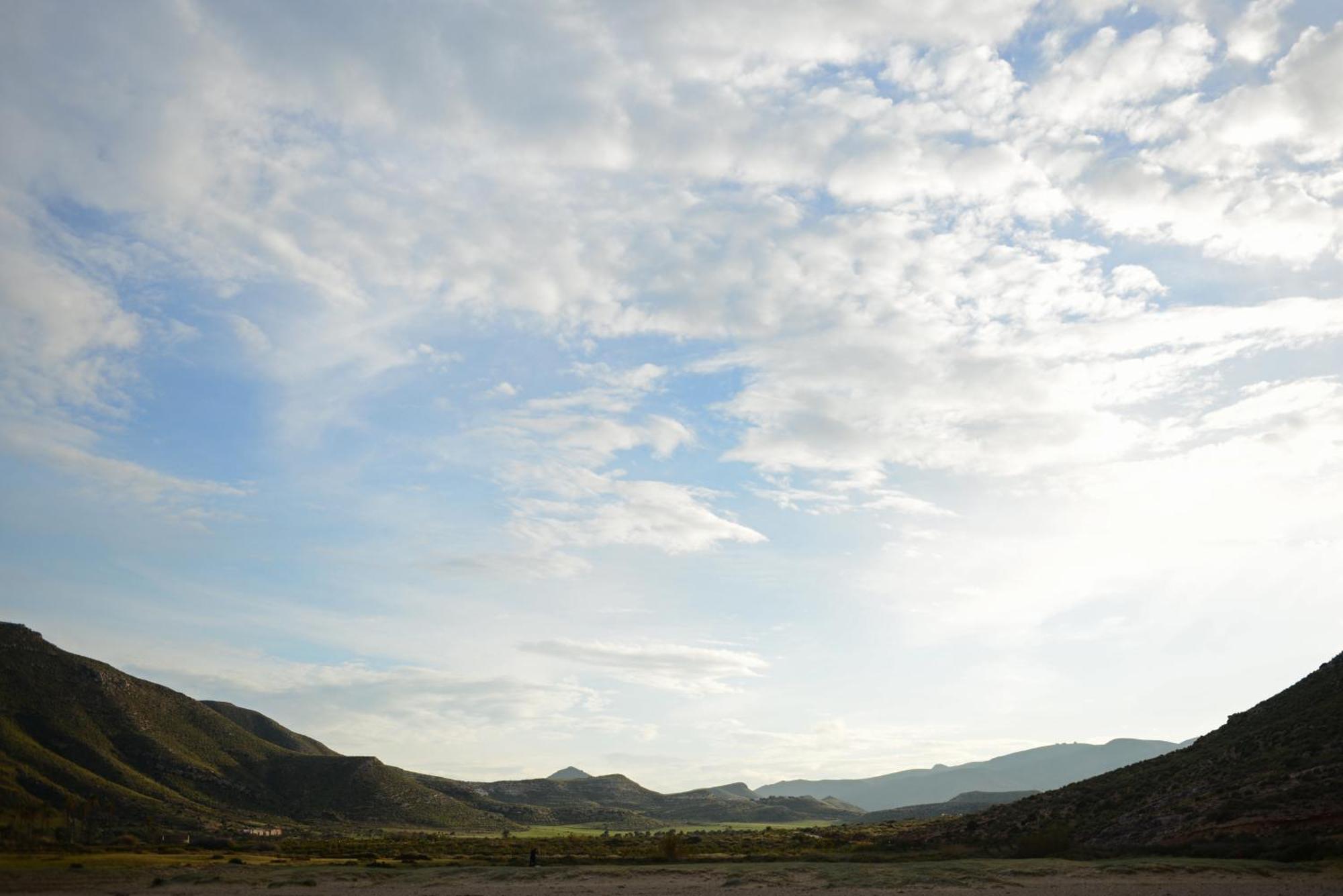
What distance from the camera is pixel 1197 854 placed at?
3844 centimetres

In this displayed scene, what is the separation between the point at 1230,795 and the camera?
44750 millimetres

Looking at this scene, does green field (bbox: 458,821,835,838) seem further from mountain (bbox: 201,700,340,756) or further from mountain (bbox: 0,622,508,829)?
mountain (bbox: 201,700,340,756)

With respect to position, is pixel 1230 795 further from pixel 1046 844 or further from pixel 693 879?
pixel 693 879

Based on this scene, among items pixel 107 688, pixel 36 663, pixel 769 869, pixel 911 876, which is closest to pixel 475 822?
pixel 107 688

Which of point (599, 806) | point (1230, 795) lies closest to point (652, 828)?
point (599, 806)

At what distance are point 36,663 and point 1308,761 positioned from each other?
13650 centimetres

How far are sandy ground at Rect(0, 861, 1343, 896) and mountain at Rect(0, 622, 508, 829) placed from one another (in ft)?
175

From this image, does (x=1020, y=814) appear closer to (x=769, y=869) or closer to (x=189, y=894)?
(x=769, y=869)

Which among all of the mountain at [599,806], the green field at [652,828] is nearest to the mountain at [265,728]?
the mountain at [599,806]

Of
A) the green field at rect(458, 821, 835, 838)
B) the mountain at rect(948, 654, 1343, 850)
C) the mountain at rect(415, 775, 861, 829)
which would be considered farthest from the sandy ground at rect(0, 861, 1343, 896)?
the mountain at rect(415, 775, 861, 829)

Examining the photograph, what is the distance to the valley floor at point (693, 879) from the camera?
32.6m

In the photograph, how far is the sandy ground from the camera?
32406 mm

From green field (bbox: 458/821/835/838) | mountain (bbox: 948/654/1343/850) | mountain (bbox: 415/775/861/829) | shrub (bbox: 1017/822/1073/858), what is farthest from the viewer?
mountain (bbox: 415/775/861/829)

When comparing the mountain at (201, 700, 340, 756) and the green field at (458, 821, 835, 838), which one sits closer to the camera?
the green field at (458, 821, 835, 838)
